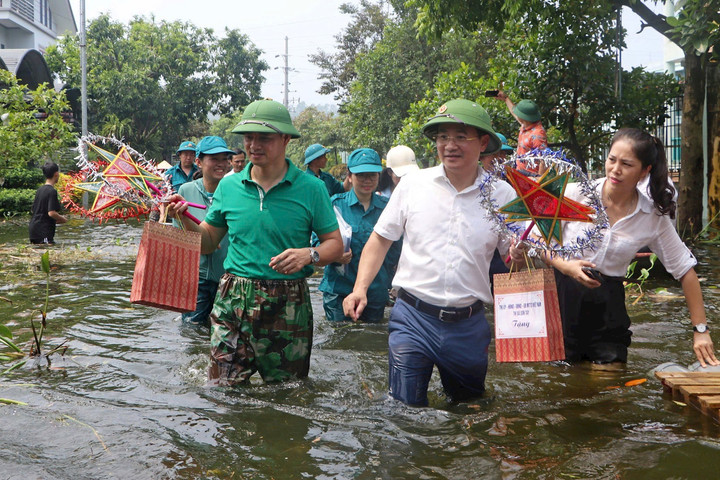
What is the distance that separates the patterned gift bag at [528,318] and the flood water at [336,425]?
0.54 meters

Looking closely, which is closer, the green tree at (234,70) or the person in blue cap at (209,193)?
the person in blue cap at (209,193)

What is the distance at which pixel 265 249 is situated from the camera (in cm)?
473

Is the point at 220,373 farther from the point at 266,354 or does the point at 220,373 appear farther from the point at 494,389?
the point at 494,389

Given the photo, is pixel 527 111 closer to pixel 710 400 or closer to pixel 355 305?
pixel 710 400

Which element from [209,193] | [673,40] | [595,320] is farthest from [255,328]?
[673,40]

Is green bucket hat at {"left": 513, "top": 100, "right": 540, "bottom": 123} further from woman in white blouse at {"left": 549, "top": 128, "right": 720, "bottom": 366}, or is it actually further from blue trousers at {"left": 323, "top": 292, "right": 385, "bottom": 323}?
woman in white blouse at {"left": 549, "top": 128, "right": 720, "bottom": 366}

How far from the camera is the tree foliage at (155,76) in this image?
42.6 meters

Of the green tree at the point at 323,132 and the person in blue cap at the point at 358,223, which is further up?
the green tree at the point at 323,132

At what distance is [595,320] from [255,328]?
2.18m

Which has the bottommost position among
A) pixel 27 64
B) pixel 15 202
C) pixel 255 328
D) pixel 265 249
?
pixel 255 328

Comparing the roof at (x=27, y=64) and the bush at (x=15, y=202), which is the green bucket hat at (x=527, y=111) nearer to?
the bush at (x=15, y=202)

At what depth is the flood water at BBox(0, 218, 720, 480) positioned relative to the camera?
397 cm

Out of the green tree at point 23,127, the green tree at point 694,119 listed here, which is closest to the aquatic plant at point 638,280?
the green tree at point 694,119

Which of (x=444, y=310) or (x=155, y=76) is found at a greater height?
(x=155, y=76)
